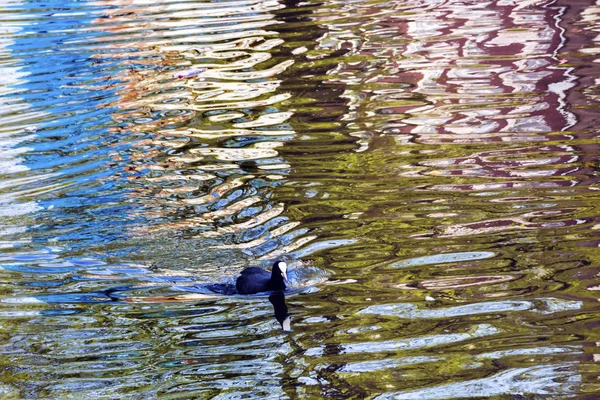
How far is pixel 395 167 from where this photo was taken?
38.4 feet

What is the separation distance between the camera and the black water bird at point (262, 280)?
338 inches

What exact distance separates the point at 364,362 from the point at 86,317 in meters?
2.55

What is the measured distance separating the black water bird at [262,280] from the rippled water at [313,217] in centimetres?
11

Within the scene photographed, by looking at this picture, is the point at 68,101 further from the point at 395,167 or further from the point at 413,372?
the point at 413,372

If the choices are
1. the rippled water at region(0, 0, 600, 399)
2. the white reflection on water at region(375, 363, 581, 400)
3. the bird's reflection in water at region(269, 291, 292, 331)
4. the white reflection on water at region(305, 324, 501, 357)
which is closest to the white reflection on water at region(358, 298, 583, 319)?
the rippled water at region(0, 0, 600, 399)

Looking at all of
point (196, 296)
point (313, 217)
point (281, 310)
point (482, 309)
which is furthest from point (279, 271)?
point (313, 217)

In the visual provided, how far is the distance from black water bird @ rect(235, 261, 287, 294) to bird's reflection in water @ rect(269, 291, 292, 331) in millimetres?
68

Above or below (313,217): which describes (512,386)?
above

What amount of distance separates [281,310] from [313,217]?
2.02 meters

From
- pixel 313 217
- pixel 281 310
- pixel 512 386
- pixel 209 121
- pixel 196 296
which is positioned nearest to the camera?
pixel 512 386


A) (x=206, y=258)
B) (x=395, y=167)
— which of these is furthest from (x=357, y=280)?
(x=395, y=167)

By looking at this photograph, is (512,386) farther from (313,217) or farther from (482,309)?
(313,217)

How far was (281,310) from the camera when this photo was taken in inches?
333

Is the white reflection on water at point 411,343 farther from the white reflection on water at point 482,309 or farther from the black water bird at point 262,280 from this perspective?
the black water bird at point 262,280
